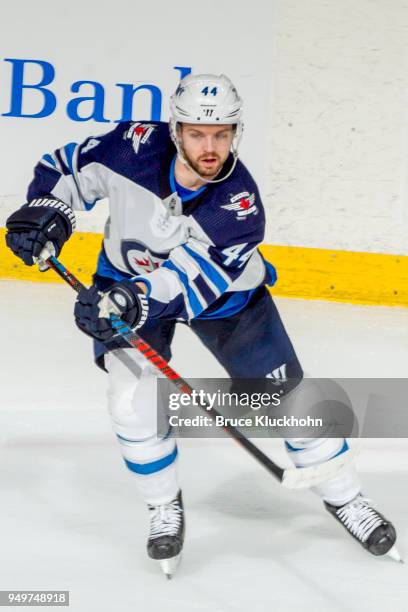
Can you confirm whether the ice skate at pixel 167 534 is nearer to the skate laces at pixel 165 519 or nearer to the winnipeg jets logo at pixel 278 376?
the skate laces at pixel 165 519

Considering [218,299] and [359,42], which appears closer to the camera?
[218,299]

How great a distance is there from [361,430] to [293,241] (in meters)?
1.46

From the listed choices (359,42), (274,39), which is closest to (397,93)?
(359,42)

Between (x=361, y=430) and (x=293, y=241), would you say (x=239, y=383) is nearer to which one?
(x=361, y=430)

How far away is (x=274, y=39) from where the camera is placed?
15.0 feet

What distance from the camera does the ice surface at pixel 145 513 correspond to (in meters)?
2.37

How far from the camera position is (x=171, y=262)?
2484 mm

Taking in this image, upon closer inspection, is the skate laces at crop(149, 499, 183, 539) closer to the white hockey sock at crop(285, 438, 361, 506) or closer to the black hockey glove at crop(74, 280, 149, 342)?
the white hockey sock at crop(285, 438, 361, 506)

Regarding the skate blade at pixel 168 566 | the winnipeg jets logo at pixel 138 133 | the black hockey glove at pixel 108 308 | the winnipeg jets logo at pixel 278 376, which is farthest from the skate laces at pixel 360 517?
the winnipeg jets logo at pixel 138 133

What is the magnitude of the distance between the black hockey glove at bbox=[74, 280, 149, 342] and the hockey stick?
0.03m

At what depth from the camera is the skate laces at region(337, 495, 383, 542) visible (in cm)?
259

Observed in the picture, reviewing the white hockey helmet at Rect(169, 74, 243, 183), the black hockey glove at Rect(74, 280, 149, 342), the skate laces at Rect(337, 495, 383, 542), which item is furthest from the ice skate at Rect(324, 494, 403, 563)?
the white hockey helmet at Rect(169, 74, 243, 183)

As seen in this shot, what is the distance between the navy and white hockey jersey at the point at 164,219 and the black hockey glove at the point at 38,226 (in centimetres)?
6

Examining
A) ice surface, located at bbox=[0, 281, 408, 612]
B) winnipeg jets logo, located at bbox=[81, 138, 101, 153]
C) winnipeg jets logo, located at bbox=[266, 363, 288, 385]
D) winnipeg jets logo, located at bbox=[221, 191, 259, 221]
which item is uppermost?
winnipeg jets logo, located at bbox=[81, 138, 101, 153]
